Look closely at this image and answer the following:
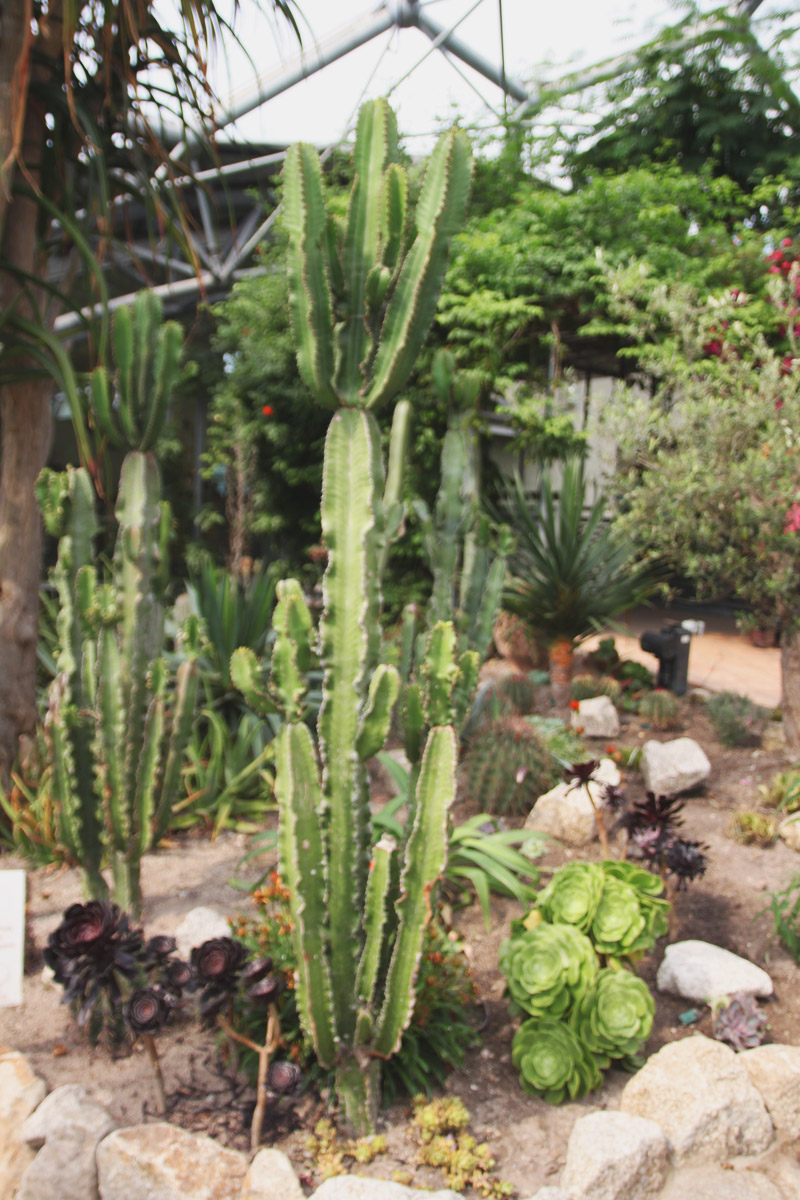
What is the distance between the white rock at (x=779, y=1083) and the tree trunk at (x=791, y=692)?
8.33 ft

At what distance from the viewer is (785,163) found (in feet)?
27.5

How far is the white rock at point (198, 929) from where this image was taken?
8.95ft

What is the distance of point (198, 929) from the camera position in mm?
2762

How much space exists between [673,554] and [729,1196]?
341 cm

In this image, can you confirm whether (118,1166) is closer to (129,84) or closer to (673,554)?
(129,84)

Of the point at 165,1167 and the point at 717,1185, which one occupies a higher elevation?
the point at 165,1167

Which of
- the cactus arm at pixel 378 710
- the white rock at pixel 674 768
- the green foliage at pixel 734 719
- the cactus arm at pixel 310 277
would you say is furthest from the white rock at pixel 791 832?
the cactus arm at pixel 310 277

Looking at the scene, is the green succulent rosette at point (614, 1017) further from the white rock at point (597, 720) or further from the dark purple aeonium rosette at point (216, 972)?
the white rock at point (597, 720)

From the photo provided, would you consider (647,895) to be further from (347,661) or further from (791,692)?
(791,692)

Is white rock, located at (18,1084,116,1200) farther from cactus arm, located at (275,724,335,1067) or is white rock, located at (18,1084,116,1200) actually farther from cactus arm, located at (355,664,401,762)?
cactus arm, located at (355,664,401,762)

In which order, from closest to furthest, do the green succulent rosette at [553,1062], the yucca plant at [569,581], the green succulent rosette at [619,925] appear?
the green succulent rosette at [553,1062] < the green succulent rosette at [619,925] < the yucca plant at [569,581]

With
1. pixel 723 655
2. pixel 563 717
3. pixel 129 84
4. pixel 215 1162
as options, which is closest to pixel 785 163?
pixel 723 655

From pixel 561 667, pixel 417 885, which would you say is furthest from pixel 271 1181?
pixel 561 667

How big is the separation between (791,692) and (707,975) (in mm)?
2333
